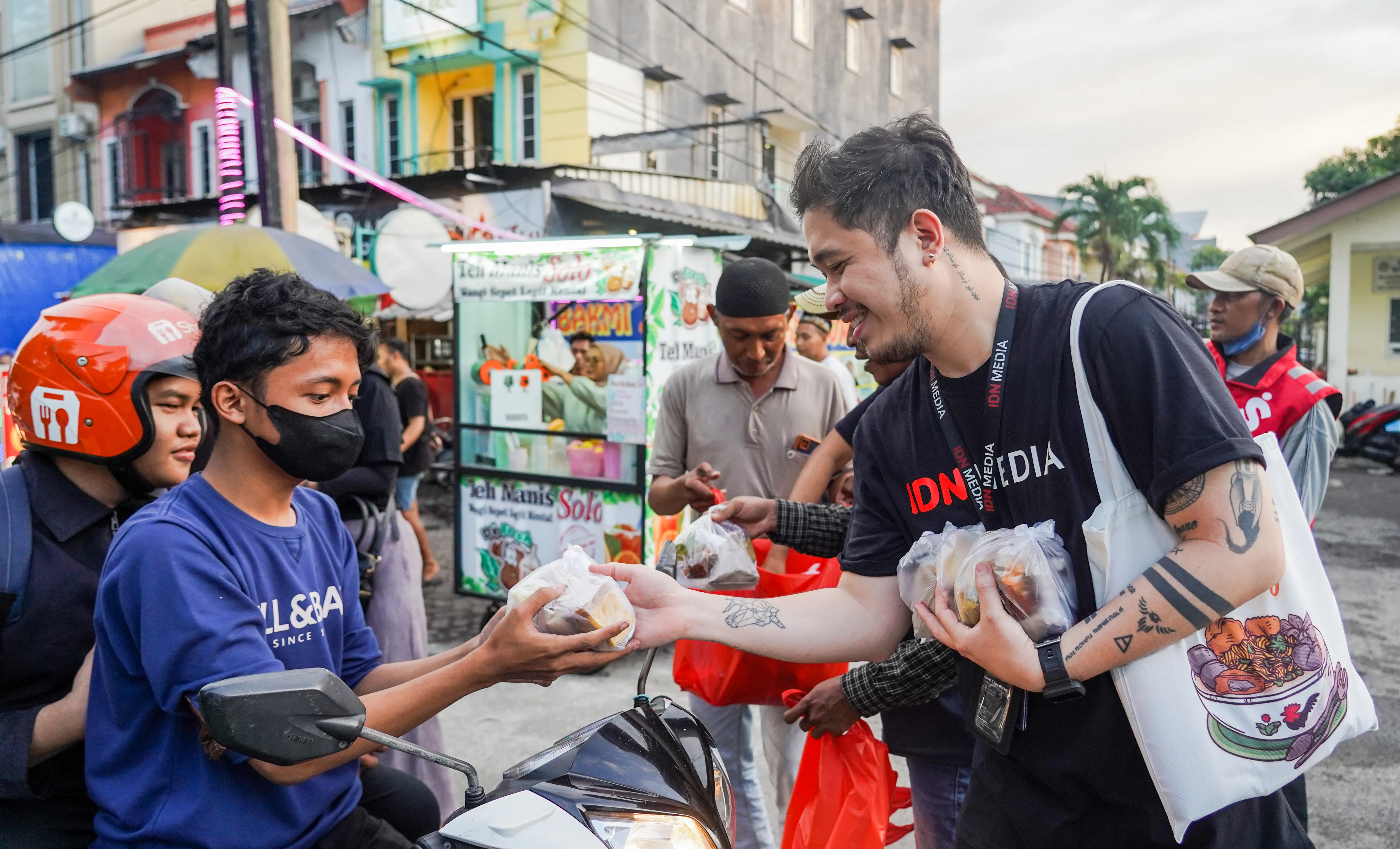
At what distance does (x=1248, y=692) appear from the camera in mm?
1524

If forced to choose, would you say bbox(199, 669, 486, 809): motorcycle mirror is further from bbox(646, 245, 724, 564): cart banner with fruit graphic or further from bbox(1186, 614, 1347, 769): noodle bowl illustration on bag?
bbox(646, 245, 724, 564): cart banner with fruit graphic

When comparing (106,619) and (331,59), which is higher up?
(331,59)

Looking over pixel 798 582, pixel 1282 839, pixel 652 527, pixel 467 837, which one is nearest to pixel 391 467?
pixel 652 527

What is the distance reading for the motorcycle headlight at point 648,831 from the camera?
4.68 ft

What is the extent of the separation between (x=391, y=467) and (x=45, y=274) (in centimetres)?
1014

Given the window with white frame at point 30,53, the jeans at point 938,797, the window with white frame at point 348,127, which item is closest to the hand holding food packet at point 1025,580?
the jeans at point 938,797

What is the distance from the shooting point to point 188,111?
19.8 m

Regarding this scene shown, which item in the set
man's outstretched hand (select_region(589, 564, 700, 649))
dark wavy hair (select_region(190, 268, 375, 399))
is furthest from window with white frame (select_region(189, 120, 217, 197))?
man's outstretched hand (select_region(589, 564, 700, 649))

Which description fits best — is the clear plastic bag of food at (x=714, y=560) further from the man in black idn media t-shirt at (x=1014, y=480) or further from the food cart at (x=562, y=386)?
the food cart at (x=562, y=386)

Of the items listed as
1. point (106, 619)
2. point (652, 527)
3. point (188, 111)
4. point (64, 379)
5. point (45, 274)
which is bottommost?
point (652, 527)

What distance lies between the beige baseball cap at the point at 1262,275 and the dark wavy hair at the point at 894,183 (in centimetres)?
339

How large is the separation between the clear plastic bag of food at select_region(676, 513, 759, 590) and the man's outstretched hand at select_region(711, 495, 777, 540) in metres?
0.14

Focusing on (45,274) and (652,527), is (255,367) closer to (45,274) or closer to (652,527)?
(652,527)

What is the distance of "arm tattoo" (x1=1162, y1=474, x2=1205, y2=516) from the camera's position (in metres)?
1.51
